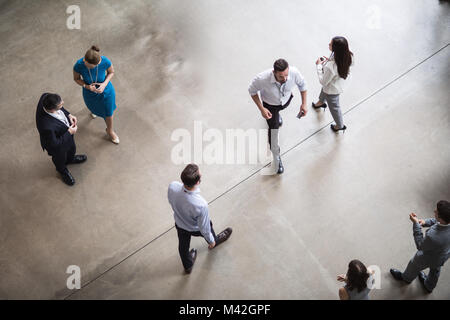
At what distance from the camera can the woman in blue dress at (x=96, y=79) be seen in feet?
14.4

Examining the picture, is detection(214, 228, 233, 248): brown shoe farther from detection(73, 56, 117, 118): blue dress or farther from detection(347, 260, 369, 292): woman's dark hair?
detection(73, 56, 117, 118): blue dress

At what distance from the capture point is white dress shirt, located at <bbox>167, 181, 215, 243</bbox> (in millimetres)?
3658

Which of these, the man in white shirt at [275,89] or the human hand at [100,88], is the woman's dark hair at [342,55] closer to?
the man in white shirt at [275,89]

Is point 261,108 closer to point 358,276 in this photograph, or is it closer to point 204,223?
point 204,223

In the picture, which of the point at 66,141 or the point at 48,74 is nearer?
the point at 66,141

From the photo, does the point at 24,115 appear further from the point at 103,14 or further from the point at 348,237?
the point at 348,237

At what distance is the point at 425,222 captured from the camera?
13.1ft

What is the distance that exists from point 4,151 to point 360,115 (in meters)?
4.92

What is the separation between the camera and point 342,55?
14.8 ft

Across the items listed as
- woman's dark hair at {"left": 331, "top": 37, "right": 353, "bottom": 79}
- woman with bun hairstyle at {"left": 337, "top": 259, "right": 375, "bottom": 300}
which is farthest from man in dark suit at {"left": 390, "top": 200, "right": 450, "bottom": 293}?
woman's dark hair at {"left": 331, "top": 37, "right": 353, "bottom": 79}

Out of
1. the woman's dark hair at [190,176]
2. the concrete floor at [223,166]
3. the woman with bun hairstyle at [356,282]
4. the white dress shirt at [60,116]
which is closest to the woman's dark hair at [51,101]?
the white dress shirt at [60,116]
